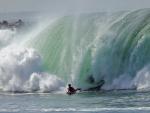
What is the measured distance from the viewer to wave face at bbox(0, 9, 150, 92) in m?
48.1

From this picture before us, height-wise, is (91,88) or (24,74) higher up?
(24,74)

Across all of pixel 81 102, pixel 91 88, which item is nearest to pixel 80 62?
pixel 91 88

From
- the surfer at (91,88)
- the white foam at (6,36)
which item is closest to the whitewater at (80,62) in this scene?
the surfer at (91,88)

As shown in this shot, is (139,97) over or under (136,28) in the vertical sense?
under

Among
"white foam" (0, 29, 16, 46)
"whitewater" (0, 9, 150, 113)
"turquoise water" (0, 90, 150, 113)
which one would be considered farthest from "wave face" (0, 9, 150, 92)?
"turquoise water" (0, 90, 150, 113)

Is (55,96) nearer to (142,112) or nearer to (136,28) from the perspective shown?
(136,28)

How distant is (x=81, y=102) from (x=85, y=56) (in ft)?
35.1

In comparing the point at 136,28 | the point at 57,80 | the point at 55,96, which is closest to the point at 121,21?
the point at 136,28

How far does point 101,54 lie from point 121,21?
324 cm

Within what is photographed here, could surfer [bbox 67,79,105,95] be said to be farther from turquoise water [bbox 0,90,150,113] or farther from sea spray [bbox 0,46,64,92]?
sea spray [bbox 0,46,64,92]

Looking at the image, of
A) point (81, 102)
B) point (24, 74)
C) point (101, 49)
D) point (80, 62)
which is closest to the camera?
point (81, 102)

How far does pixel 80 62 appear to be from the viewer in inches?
2018

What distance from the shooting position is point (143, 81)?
46.2 m

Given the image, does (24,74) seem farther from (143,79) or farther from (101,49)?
(143,79)
